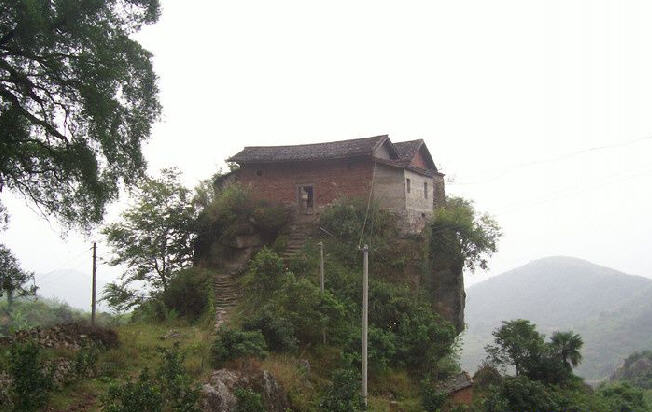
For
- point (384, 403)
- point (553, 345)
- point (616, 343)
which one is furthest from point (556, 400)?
point (616, 343)

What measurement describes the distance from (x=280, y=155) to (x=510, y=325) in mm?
14513

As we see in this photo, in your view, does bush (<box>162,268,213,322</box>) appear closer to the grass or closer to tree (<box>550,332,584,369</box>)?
the grass

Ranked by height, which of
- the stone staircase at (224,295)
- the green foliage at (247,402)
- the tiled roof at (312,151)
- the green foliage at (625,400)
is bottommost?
the green foliage at (625,400)

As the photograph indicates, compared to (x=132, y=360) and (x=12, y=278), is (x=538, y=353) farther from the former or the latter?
(x=12, y=278)

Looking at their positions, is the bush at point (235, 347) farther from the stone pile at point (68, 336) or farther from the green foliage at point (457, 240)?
the green foliage at point (457, 240)

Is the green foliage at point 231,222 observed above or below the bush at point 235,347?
above

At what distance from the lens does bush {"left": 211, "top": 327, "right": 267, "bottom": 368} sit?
1312cm

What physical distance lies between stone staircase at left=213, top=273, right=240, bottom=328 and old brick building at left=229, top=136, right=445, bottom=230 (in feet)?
18.7

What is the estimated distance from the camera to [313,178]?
976 inches

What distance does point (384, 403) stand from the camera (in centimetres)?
1537

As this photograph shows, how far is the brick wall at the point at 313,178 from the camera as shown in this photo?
23891 millimetres

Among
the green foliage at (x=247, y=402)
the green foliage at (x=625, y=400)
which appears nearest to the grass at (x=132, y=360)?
the green foliage at (x=247, y=402)

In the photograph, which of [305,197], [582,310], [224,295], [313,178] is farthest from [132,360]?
[582,310]

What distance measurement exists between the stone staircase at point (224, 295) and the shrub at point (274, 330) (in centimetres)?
278
